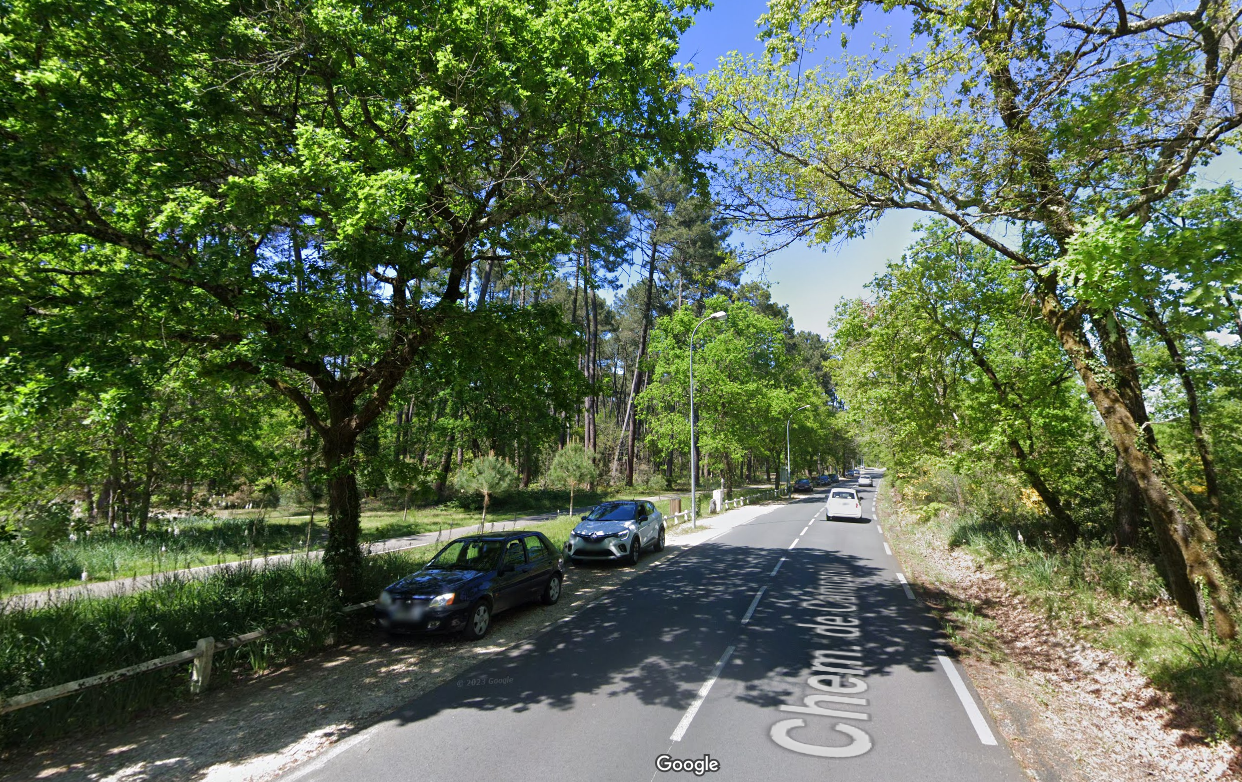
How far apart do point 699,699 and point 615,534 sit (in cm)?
892

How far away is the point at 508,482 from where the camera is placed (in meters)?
28.3

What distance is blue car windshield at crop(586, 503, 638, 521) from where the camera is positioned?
16.0 metres

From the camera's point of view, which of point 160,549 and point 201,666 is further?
point 160,549

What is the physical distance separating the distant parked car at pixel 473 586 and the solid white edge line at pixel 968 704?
6141 mm

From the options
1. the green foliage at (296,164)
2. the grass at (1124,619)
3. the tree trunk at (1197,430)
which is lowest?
the grass at (1124,619)

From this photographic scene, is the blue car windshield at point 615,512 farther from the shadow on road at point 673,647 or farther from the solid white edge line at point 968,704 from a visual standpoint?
the solid white edge line at point 968,704

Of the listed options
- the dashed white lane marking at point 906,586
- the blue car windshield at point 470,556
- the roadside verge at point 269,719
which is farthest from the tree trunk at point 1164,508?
the blue car windshield at point 470,556

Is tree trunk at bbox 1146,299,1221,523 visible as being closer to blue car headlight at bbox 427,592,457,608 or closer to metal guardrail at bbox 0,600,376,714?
blue car headlight at bbox 427,592,457,608

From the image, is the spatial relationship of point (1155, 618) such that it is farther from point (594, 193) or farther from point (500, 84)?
point (500, 84)

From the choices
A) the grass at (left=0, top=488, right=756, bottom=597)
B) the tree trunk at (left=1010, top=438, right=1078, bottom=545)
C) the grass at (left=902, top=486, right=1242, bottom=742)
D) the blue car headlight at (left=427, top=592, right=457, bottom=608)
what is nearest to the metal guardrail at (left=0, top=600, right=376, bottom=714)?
the blue car headlight at (left=427, top=592, right=457, bottom=608)

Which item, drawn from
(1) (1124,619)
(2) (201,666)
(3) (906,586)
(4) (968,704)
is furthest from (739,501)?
(2) (201,666)

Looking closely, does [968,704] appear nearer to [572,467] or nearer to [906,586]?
[906,586]

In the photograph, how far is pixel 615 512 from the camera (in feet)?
54.0

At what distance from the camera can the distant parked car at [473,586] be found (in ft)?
25.9
